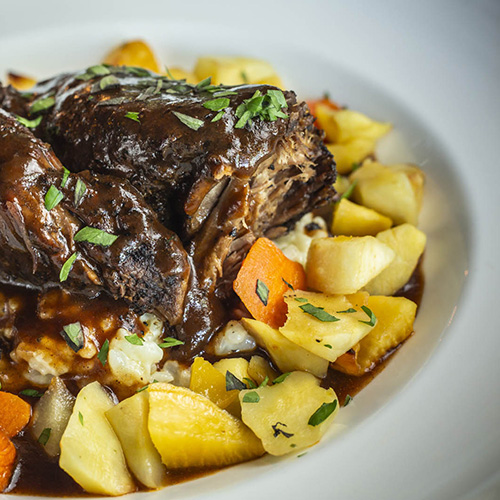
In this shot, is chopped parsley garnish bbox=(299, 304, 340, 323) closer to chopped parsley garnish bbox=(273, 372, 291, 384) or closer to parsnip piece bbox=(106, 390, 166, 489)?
chopped parsley garnish bbox=(273, 372, 291, 384)

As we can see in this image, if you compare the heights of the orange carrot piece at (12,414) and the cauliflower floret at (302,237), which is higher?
the cauliflower floret at (302,237)

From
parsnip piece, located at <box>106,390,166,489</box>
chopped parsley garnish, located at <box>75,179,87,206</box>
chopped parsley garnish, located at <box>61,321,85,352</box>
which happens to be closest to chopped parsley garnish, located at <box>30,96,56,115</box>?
chopped parsley garnish, located at <box>75,179,87,206</box>

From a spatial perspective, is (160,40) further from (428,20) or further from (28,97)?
(428,20)

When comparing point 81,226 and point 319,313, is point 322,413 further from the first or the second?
point 81,226

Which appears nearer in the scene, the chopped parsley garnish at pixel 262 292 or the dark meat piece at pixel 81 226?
the dark meat piece at pixel 81 226

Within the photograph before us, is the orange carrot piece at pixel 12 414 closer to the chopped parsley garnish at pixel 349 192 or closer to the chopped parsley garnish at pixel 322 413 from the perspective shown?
the chopped parsley garnish at pixel 322 413

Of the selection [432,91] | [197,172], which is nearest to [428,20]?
[432,91]

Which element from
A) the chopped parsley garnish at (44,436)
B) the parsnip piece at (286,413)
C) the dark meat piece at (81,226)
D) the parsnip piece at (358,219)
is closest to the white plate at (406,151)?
the parsnip piece at (286,413)
